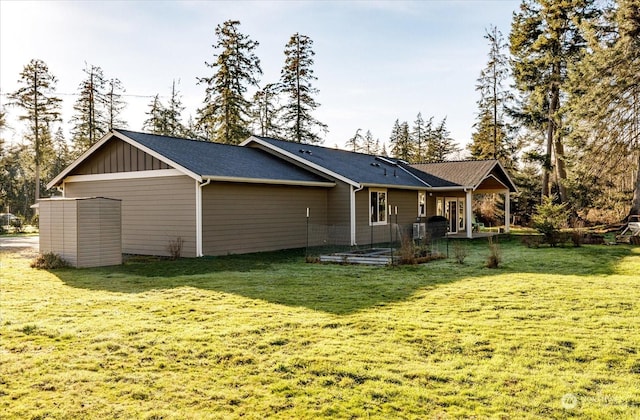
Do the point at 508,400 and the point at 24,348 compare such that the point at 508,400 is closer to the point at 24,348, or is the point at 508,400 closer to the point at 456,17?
the point at 24,348

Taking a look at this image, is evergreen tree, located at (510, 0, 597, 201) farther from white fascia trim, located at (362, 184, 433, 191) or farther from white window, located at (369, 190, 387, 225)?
white window, located at (369, 190, 387, 225)

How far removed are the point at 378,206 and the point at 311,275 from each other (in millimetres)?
9609

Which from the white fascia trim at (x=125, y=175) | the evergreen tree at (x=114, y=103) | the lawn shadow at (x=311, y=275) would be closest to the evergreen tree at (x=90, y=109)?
the evergreen tree at (x=114, y=103)

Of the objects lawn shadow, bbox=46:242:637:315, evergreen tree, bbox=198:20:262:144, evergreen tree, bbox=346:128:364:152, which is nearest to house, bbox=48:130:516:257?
lawn shadow, bbox=46:242:637:315

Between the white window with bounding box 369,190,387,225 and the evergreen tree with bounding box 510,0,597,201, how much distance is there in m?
12.5

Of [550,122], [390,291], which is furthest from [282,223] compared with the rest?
[550,122]

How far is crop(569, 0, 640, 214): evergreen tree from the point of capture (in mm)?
21891

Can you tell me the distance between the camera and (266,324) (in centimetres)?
619

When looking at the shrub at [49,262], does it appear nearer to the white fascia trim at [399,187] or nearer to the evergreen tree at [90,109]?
the white fascia trim at [399,187]

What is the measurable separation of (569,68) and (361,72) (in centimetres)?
1065

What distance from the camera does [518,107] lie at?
3162 centimetres

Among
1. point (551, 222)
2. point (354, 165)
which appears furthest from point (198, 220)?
point (551, 222)

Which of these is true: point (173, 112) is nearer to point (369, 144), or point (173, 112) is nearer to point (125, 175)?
point (125, 175)

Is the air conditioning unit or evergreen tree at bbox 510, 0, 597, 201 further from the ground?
evergreen tree at bbox 510, 0, 597, 201
